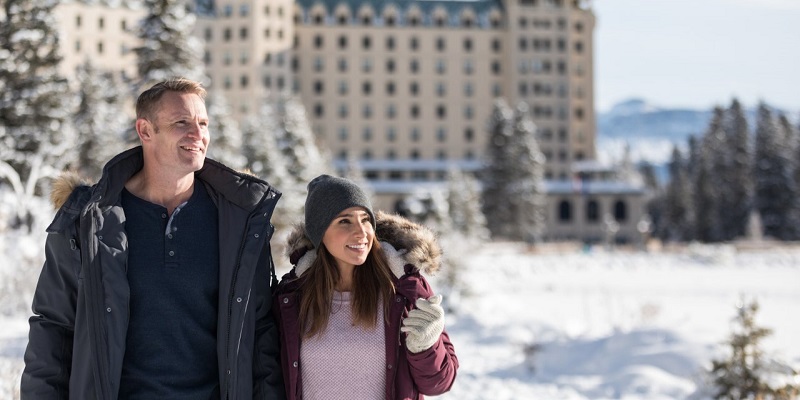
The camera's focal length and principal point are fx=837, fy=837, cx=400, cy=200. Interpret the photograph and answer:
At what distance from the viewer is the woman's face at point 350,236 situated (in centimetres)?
407

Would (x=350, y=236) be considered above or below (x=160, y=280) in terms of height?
above

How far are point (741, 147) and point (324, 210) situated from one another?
70.2 metres

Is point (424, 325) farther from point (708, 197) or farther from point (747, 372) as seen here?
point (708, 197)

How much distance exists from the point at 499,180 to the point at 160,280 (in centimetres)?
5622

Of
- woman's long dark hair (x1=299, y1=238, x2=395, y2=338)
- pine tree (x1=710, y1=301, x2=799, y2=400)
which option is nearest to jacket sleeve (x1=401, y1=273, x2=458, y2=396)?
woman's long dark hair (x1=299, y1=238, x2=395, y2=338)

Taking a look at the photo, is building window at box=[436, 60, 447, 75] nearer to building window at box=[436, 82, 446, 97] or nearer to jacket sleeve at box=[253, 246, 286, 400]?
building window at box=[436, 82, 446, 97]

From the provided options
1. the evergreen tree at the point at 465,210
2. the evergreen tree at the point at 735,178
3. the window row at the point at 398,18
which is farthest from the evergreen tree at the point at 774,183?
the window row at the point at 398,18

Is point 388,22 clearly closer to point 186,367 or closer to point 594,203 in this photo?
point 594,203

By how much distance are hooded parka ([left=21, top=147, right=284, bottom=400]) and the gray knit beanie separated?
250 mm

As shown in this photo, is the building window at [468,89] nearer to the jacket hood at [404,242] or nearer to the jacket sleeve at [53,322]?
the jacket hood at [404,242]

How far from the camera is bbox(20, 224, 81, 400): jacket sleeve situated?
3.68 m

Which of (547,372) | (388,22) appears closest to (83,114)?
(547,372)

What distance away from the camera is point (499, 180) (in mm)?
59438

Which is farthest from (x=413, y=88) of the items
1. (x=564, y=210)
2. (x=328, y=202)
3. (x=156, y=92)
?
(x=156, y=92)
